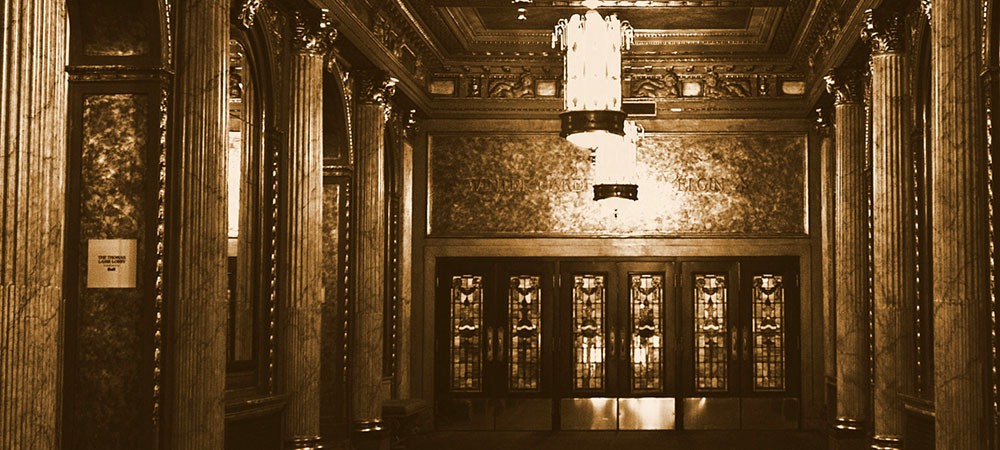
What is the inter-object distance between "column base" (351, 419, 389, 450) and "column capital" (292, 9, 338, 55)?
12.2 feet

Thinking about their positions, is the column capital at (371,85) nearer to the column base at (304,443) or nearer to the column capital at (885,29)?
the column base at (304,443)

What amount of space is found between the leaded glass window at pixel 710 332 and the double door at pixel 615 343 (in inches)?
0.5

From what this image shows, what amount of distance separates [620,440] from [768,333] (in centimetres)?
237

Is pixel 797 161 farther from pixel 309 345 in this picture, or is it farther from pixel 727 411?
pixel 309 345

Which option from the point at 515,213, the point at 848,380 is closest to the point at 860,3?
the point at 848,380

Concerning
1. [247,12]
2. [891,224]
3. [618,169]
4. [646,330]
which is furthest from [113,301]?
[646,330]

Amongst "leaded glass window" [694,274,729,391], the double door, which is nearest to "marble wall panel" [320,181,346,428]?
the double door

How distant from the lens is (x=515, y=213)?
1552 centimetres

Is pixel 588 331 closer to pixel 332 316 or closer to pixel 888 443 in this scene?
pixel 332 316

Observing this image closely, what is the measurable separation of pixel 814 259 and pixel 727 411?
2.08 metres

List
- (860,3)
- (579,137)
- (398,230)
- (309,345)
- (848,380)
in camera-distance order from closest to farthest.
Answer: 1. (579,137)
2. (309,345)
3. (860,3)
4. (848,380)
5. (398,230)

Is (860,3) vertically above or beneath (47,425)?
above

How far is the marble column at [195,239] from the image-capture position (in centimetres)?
726

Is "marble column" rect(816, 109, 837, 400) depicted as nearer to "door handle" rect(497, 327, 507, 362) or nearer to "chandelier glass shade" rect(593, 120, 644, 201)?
"chandelier glass shade" rect(593, 120, 644, 201)
